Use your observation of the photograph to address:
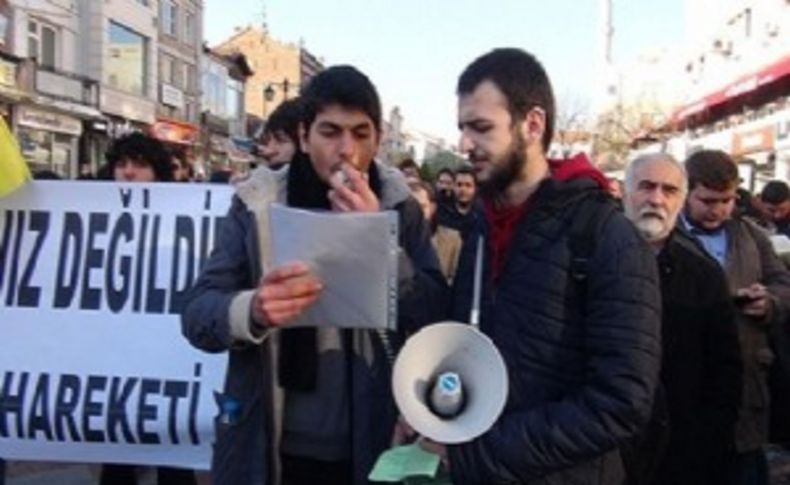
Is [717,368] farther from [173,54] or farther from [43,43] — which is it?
[173,54]

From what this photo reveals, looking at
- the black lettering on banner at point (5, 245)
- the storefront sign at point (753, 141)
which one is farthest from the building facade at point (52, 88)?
the black lettering on banner at point (5, 245)

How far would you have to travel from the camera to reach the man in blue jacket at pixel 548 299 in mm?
2096

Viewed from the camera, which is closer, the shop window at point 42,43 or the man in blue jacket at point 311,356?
the man in blue jacket at point 311,356

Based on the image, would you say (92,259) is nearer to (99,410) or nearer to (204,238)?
(204,238)

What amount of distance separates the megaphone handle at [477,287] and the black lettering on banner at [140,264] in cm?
224

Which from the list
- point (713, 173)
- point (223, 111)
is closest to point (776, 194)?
point (713, 173)

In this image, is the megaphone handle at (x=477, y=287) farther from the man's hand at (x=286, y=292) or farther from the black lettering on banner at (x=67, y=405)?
the black lettering on banner at (x=67, y=405)

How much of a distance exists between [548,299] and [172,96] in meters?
45.6

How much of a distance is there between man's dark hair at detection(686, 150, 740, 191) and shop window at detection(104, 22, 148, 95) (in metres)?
35.2

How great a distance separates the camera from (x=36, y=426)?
4.00 meters

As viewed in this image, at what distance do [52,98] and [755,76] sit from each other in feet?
65.2

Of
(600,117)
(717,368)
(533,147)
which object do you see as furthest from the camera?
(600,117)

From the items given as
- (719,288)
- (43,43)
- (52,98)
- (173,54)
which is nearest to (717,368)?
(719,288)

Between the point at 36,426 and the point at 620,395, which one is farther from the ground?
the point at 620,395
